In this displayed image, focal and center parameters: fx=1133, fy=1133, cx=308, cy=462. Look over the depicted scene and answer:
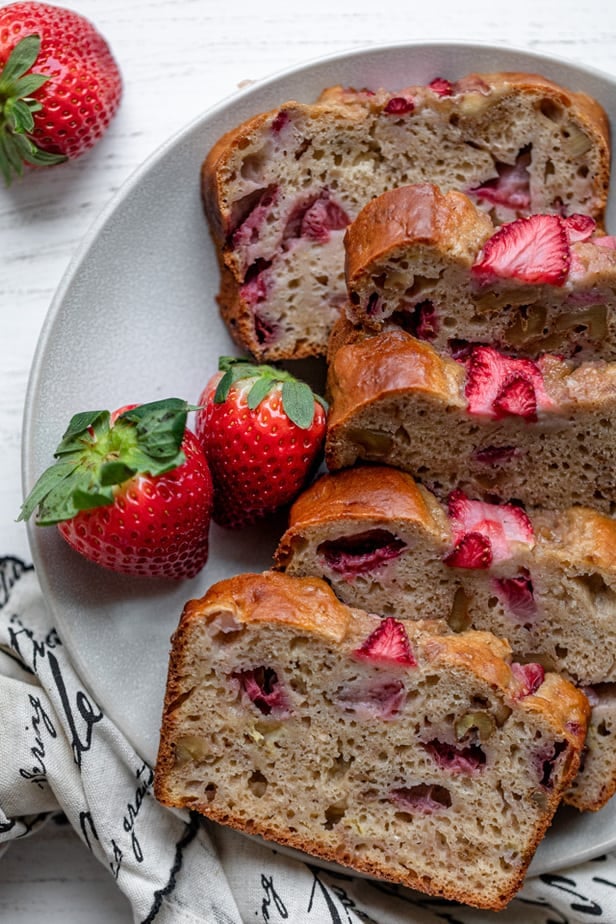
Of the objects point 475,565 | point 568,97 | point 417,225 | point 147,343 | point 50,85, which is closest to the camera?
point 417,225

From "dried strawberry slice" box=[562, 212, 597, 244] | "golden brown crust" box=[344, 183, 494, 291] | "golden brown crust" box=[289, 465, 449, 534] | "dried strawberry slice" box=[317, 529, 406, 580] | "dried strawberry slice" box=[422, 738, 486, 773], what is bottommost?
"dried strawberry slice" box=[422, 738, 486, 773]

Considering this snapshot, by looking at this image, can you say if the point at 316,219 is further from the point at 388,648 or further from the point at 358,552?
the point at 388,648

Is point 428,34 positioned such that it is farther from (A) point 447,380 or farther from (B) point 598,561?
(B) point 598,561

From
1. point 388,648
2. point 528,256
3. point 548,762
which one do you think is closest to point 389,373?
point 528,256

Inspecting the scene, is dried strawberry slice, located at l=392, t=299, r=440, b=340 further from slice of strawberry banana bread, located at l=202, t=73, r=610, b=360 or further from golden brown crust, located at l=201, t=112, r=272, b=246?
golden brown crust, located at l=201, t=112, r=272, b=246

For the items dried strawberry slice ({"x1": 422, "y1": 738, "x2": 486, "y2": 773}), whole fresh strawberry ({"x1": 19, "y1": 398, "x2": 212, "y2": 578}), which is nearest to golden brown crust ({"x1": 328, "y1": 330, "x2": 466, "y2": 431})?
whole fresh strawberry ({"x1": 19, "y1": 398, "x2": 212, "y2": 578})

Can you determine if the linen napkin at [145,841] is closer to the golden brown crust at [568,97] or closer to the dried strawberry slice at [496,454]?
the dried strawberry slice at [496,454]

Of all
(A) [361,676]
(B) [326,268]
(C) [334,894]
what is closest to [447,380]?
(B) [326,268]
